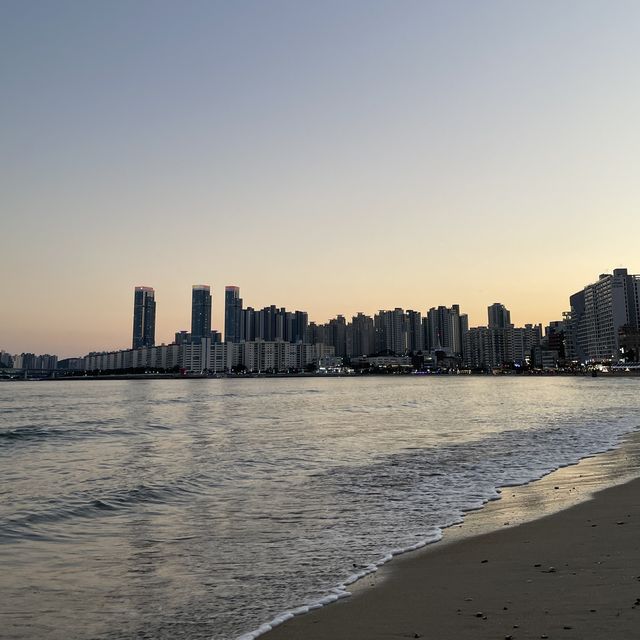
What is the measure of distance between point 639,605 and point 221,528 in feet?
22.7

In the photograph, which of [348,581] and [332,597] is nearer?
[332,597]

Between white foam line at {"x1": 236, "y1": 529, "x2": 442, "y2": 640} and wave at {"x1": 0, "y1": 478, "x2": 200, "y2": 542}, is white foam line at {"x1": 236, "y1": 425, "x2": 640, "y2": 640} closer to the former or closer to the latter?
white foam line at {"x1": 236, "y1": 529, "x2": 442, "y2": 640}

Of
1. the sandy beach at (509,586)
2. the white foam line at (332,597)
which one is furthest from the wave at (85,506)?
the sandy beach at (509,586)

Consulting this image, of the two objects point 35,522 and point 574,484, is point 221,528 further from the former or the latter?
point 574,484

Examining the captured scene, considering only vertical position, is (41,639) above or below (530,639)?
below

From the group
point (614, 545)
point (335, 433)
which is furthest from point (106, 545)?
point (335, 433)

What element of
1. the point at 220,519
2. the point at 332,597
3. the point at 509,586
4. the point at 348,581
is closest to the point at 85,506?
the point at 220,519

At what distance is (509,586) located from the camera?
6062 mm

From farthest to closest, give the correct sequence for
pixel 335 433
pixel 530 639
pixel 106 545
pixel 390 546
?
pixel 335 433
pixel 106 545
pixel 390 546
pixel 530 639

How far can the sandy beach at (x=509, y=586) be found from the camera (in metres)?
4.87

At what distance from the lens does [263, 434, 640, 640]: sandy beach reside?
16.0ft

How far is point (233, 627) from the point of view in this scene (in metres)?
5.52

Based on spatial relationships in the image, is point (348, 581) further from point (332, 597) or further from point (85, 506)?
point (85, 506)

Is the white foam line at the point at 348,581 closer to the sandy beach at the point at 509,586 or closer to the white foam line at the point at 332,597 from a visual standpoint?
the white foam line at the point at 332,597
